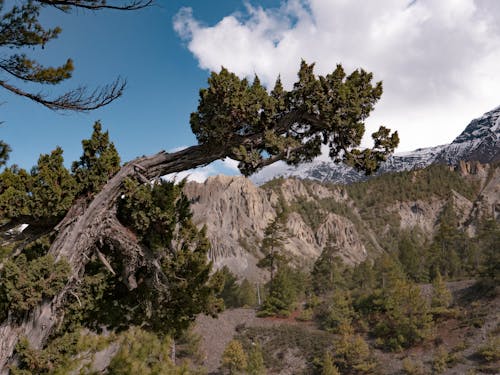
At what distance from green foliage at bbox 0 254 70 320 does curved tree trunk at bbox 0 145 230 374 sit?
193mm

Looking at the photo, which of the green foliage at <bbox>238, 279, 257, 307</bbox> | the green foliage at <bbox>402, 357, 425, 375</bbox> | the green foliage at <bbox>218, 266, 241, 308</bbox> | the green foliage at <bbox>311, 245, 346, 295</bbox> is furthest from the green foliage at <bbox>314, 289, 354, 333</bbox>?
the green foliage at <bbox>218, 266, 241, 308</bbox>

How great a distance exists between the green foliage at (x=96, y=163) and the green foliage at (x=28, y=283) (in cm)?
167

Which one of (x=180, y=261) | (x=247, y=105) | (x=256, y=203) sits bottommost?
(x=180, y=261)

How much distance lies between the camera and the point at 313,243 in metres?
127

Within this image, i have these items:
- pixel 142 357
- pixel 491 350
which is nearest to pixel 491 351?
pixel 491 350

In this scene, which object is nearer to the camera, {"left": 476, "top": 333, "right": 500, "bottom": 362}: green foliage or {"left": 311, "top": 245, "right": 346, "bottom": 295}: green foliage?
{"left": 476, "top": 333, "right": 500, "bottom": 362}: green foliage

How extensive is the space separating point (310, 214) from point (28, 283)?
470 feet

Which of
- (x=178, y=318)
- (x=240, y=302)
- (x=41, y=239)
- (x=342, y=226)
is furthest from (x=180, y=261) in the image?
(x=342, y=226)

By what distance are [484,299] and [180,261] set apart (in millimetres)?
38688

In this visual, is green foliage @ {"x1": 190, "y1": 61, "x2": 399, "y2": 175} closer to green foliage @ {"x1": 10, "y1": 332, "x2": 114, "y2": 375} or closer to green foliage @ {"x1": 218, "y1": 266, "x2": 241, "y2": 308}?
green foliage @ {"x1": 10, "y1": 332, "x2": 114, "y2": 375}

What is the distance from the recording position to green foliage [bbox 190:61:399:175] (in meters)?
8.18

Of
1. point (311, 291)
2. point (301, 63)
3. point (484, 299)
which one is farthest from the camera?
point (311, 291)

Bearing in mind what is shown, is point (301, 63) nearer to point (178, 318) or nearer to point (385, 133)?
point (385, 133)

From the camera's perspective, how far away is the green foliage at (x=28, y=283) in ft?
21.9
